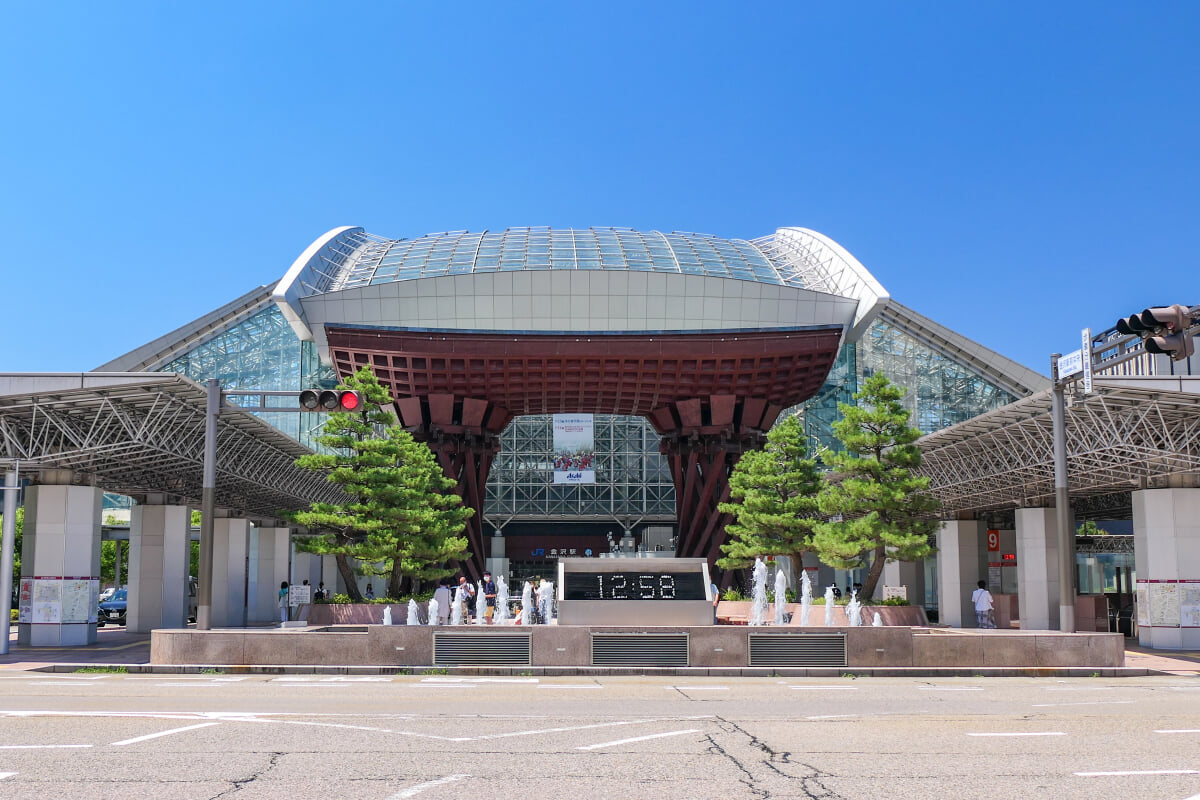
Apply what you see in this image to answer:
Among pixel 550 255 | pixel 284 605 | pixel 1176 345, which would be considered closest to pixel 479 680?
pixel 1176 345

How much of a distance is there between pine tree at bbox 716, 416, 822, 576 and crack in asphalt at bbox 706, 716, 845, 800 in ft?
97.1

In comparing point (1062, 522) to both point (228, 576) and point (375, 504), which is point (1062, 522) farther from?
point (228, 576)

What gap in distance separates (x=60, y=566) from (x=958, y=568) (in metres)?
37.5

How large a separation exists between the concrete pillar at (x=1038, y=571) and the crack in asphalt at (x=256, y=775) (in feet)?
126

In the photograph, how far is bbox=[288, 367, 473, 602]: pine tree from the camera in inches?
1490

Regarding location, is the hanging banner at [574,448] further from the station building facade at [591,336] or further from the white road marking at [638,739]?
the white road marking at [638,739]

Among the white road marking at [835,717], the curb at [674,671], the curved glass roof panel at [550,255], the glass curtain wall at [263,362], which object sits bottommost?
the curb at [674,671]

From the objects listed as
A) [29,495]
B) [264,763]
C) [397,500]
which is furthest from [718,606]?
[264,763]

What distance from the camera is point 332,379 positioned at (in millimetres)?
68188

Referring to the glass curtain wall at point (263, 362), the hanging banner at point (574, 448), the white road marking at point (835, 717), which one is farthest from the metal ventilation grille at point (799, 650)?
the hanging banner at point (574, 448)

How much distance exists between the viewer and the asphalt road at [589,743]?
990 cm

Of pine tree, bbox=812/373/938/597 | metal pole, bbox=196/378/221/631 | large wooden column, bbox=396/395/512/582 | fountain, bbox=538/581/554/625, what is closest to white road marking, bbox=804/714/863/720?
metal pole, bbox=196/378/221/631

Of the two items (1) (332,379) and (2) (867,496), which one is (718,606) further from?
(1) (332,379)

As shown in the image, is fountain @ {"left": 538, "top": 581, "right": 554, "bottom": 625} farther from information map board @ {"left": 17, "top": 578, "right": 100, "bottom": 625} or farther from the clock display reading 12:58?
information map board @ {"left": 17, "top": 578, "right": 100, "bottom": 625}
